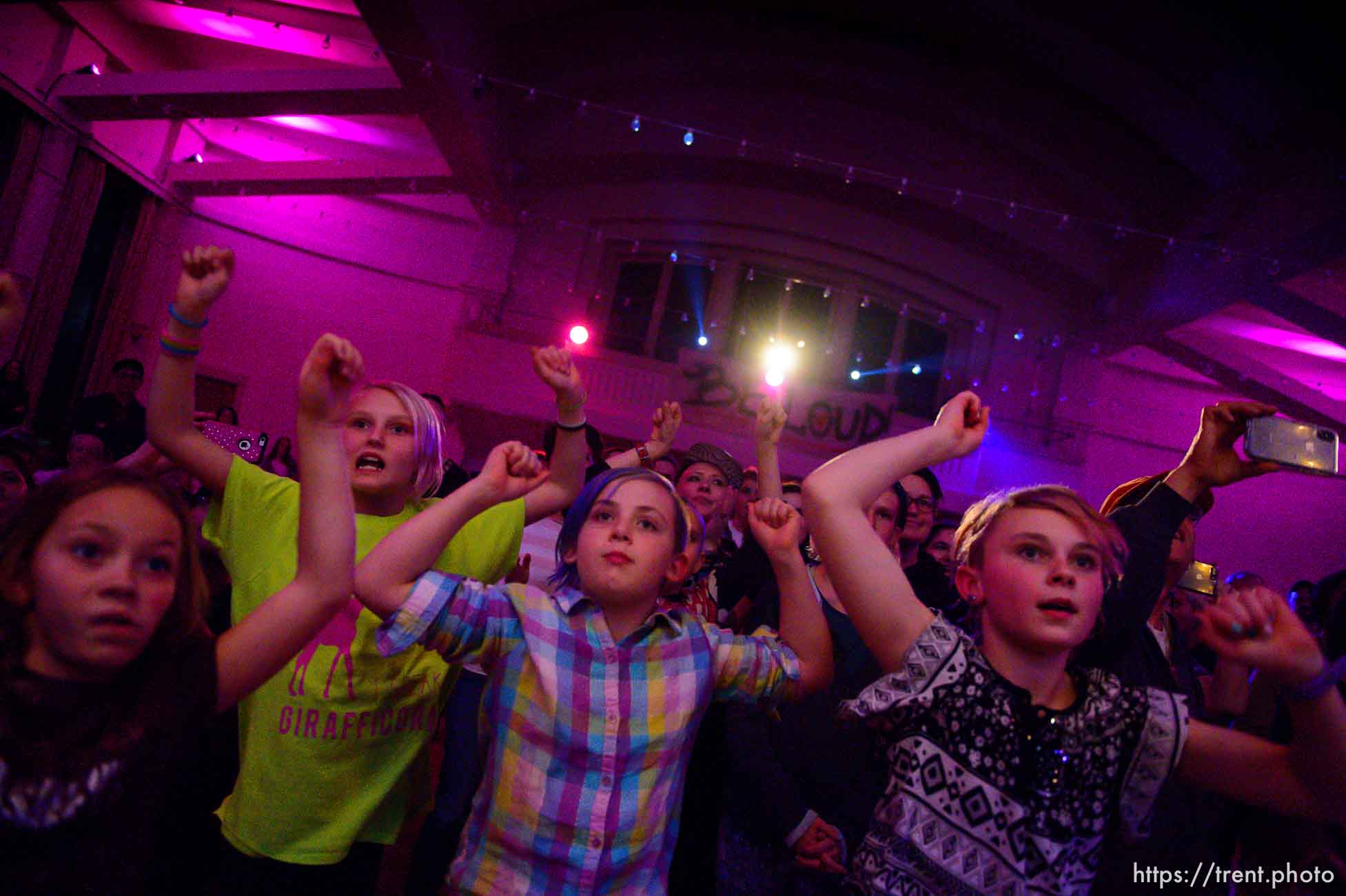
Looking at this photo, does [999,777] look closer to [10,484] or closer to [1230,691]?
[1230,691]

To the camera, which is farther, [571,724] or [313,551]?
[571,724]

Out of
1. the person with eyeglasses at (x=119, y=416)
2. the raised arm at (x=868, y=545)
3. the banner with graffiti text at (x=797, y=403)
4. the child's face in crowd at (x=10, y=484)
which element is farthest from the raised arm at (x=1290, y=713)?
the banner with graffiti text at (x=797, y=403)

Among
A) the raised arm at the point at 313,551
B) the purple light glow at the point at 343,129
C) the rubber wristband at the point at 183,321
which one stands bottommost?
the raised arm at the point at 313,551

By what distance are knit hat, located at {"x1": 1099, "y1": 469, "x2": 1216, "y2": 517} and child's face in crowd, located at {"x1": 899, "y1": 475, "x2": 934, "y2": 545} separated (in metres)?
0.98

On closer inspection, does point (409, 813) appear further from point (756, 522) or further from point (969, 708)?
point (969, 708)

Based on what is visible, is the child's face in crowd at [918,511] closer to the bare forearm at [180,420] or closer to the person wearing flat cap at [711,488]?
the person wearing flat cap at [711,488]

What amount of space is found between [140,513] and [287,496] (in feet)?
1.69

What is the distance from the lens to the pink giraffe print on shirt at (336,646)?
1484mm

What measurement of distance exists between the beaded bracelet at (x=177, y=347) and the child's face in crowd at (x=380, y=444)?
307 millimetres

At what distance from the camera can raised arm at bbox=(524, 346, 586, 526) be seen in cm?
175

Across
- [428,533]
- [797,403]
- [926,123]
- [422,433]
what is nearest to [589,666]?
[428,533]

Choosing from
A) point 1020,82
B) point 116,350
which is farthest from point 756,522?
point 116,350

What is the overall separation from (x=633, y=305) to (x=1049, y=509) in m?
8.47

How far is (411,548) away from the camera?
1.31m
